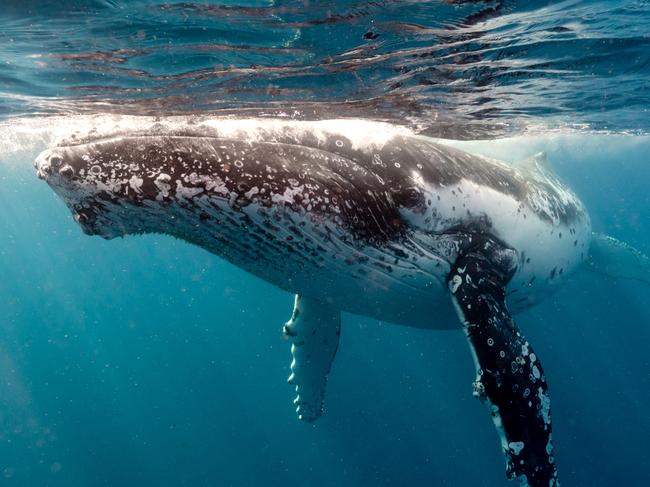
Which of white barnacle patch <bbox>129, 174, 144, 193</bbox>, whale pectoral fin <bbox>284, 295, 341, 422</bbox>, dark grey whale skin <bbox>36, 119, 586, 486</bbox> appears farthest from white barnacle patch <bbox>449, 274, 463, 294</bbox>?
white barnacle patch <bbox>129, 174, 144, 193</bbox>

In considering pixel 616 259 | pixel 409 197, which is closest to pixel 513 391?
pixel 409 197

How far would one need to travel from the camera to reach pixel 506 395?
447cm

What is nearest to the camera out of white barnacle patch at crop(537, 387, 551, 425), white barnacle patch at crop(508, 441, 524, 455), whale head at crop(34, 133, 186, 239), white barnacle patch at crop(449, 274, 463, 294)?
whale head at crop(34, 133, 186, 239)

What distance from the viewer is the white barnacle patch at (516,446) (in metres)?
4.43

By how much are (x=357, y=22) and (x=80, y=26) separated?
3.87 metres

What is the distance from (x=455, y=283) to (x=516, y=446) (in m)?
1.79

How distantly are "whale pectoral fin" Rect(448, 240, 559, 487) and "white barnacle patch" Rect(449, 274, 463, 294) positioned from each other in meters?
0.43

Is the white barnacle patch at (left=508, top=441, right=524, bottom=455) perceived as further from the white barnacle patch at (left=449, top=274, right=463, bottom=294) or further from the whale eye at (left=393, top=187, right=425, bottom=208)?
the whale eye at (left=393, top=187, right=425, bottom=208)

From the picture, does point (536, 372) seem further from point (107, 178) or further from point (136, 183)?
point (107, 178)

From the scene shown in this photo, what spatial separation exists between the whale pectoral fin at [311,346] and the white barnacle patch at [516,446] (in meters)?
3.97

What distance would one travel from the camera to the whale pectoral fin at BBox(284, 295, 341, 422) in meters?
8.12

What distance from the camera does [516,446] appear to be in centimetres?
443

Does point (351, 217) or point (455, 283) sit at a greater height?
point (351, 217)

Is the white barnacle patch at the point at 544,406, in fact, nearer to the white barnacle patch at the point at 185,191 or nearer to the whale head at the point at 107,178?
the white barnacle patch at the point at 185,191
